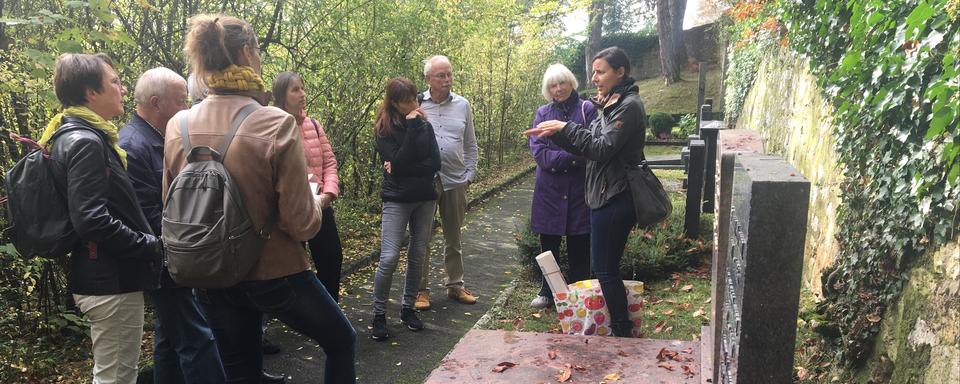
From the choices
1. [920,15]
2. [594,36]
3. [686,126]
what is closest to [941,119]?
[920,15]

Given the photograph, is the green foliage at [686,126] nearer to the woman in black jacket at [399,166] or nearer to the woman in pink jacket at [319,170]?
the woman in black jacket at [399,166]

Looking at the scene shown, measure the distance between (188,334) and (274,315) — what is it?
0.65 metres

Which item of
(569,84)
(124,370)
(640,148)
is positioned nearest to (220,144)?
(124,370)

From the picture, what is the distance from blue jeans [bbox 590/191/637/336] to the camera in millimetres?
3801

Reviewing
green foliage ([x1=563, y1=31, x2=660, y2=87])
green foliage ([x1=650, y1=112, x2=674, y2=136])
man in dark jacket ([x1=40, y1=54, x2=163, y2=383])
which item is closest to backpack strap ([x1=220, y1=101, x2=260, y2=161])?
man in dark jacket ([x1=40, y1=54, x2=163, y2=383])

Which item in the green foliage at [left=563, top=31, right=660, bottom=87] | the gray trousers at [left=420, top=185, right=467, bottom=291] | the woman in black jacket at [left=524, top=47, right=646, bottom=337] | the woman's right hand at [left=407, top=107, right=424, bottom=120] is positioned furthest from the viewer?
the green foliage at [left=563, top=31, right=660, bottom=87]

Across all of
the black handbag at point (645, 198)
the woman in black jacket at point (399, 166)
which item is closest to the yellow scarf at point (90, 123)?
the woman in black jacket at point (399, 166)

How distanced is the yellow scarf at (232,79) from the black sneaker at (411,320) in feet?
9.10

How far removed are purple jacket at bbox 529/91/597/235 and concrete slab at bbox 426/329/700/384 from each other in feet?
3.21

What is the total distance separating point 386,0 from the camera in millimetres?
7457

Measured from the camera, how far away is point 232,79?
240 centimetres

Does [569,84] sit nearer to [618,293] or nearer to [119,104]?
[618,293]

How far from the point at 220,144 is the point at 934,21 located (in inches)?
98.4

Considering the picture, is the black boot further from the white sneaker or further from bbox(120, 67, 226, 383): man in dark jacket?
the white sneaker
